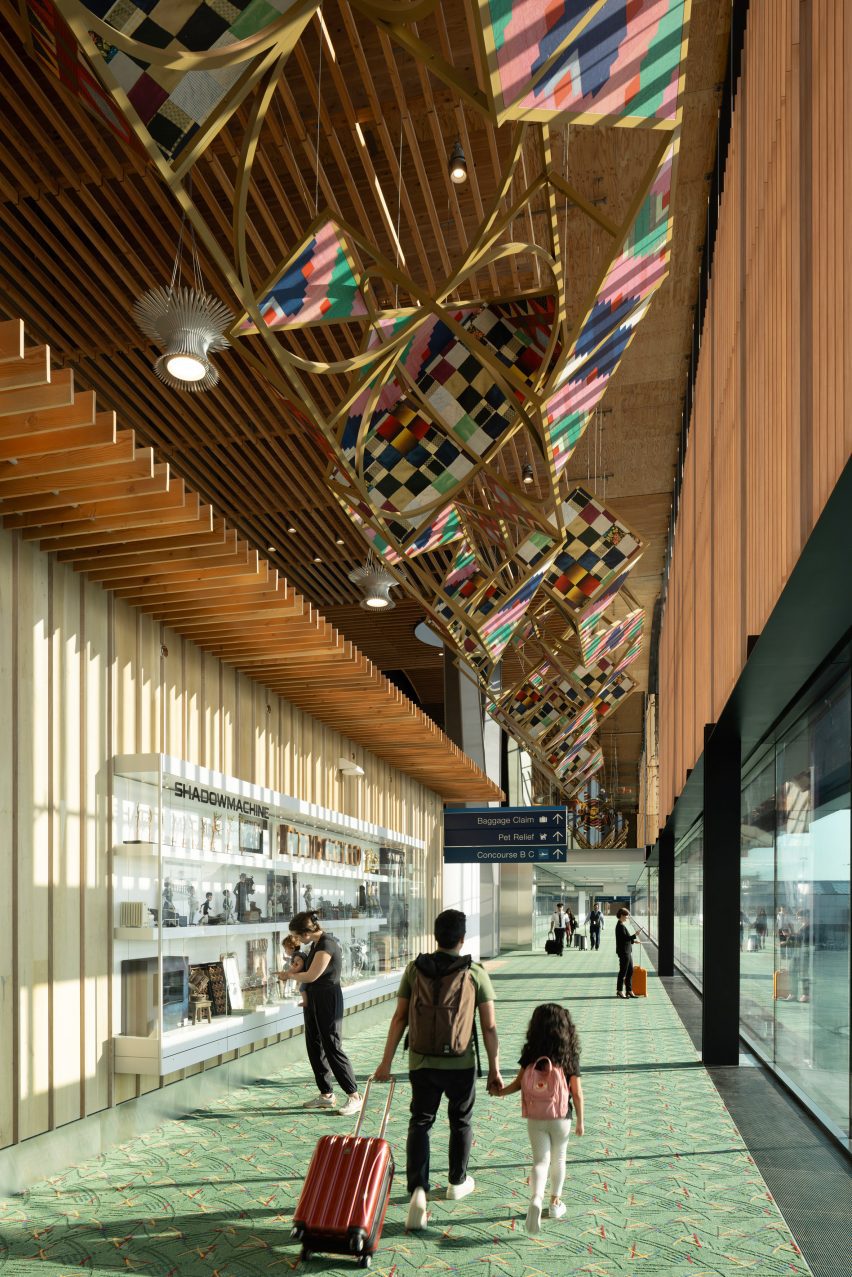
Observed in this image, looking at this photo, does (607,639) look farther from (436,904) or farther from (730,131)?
(436,904)

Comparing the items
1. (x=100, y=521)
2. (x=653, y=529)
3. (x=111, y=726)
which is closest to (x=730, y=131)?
(x=100, y=521)

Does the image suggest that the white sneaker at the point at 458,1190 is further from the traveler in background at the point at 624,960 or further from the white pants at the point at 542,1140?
the traveler in background at the point at 624,960

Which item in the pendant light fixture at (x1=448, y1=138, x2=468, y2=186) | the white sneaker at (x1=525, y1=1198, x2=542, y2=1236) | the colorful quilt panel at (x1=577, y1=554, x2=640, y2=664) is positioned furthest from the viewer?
the colorful quilt panel at (x1=577, y1=554, x2=640, y2=664)

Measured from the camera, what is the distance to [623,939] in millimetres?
17062

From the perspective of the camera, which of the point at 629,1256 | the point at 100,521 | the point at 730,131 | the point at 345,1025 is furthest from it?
the point at 345,1025

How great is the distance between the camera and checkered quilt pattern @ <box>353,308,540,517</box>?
19.9 feet

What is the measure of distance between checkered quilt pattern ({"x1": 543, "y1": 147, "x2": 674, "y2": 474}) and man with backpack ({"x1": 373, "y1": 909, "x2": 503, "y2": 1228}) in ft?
8.72

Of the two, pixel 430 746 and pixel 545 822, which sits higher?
pixel 430 746

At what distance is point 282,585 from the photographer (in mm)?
7574

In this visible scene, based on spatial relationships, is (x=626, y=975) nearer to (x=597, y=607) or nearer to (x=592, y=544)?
(x=597, y=607)

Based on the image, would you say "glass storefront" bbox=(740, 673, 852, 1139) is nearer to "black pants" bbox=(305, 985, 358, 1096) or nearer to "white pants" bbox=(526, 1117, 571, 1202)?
"white pants" bbox=(526, 1117, 571, 1202)

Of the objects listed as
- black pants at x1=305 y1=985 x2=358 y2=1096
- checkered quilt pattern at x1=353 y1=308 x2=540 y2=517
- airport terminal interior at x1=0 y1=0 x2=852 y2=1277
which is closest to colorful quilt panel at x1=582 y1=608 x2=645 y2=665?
airport terminal interior at x1=0 y1=0 x2=852 y2=1277

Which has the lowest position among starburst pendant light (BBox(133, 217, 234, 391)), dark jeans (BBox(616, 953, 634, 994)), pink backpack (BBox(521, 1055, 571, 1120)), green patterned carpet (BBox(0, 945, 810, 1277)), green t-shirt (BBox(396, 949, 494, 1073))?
dark jeans (BBox(616, 953, 634, 994))

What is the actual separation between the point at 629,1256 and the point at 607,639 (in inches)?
379
